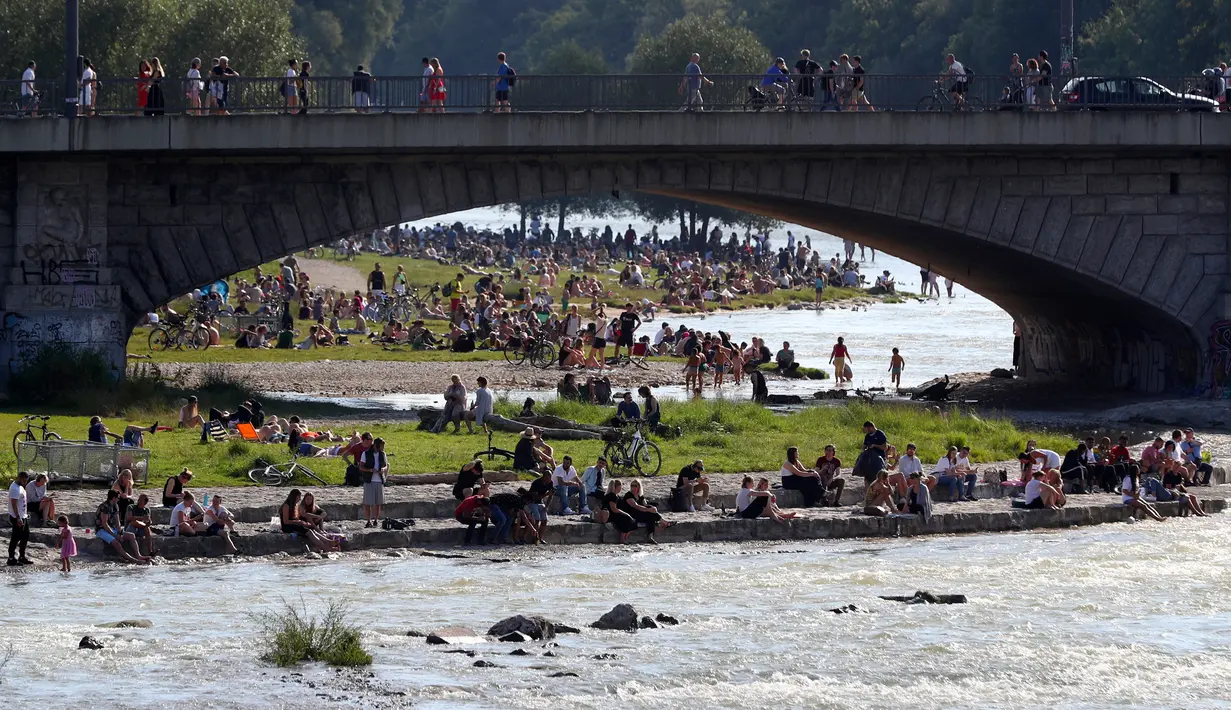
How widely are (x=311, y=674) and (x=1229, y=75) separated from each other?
1119 inches

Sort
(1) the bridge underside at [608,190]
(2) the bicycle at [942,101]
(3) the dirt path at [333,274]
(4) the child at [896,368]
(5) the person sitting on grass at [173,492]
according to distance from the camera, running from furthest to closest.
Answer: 1. (3) the dirt path at [333,274]
2. (4) the child at [896,368]
3. (2) the bicycle at [942,101]
4. (1) the bridge underside at [608,190]
5. (5) the person sitting on grass at [173,492]

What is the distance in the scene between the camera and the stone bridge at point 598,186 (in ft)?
125

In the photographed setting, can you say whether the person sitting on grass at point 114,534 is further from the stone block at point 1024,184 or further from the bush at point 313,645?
the stone block at point 1024,184

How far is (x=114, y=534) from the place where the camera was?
83.3ft

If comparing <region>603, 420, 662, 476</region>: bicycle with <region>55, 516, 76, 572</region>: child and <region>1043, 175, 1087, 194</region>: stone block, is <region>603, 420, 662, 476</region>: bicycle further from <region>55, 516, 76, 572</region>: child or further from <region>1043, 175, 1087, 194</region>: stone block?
<region>1043, 175, 1087, 194</region>: stone block

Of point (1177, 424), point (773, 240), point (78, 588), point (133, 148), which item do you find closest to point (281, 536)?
point (78, 588)

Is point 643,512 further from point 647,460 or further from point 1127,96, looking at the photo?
point 1127,96

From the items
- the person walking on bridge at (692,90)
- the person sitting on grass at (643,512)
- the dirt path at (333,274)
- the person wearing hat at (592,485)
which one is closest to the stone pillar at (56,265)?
the person walking on bridge at (692,90)

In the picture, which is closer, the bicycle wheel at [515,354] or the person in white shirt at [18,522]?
the person in white shirt at [18,522]

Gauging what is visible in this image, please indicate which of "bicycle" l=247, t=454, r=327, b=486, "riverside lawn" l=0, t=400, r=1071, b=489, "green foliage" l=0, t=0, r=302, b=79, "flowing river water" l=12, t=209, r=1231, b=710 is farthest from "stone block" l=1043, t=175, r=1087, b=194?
"green foliage" l=0, t=0, r=302, b=79

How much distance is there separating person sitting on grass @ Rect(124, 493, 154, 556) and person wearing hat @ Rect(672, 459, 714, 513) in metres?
7.81

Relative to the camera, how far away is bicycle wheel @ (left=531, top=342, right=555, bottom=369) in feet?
166

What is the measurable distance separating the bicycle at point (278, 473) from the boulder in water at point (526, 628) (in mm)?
8324

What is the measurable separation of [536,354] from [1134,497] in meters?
22.6
